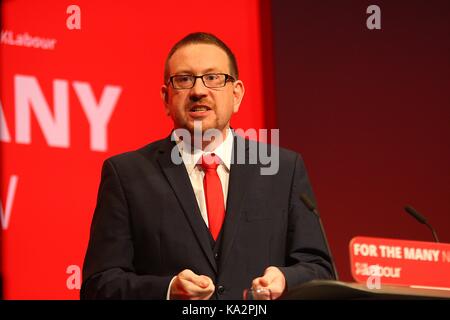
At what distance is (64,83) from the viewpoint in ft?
11.9

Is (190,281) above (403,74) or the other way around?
the other way around

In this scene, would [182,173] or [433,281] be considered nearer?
[433,281]

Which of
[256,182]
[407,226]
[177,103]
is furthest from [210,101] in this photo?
[407,226]

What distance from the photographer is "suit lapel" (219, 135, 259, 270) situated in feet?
8.70

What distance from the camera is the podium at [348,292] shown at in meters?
2.02

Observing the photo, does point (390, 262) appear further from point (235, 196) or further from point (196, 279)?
point (235, 196)

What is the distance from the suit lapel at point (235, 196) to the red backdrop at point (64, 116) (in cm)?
105

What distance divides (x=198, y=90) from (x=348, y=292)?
3.29ft

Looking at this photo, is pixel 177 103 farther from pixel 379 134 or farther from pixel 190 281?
pixel 379 134

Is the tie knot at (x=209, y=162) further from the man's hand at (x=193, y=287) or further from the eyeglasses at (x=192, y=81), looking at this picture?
the man's hand at (x=193, y=287)

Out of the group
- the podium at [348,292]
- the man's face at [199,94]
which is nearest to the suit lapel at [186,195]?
the man's face at [199,94]

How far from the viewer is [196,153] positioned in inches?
111
